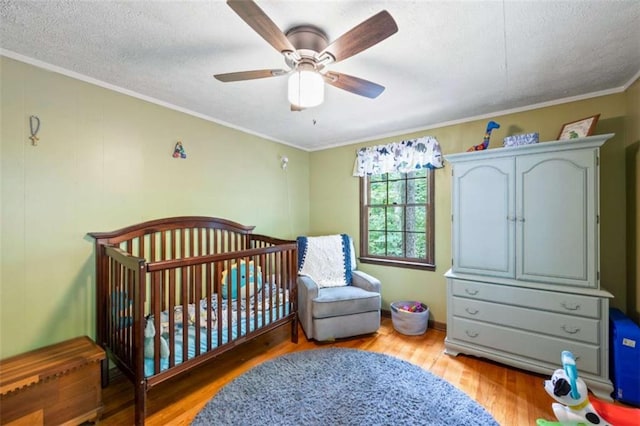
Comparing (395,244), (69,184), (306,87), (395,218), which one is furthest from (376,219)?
(69,184)

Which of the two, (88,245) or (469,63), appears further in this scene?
(88,245)

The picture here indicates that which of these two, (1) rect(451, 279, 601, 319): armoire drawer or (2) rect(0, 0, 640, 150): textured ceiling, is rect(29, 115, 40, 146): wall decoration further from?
(1) rect(451, 279, 601, 319): armoire drawer

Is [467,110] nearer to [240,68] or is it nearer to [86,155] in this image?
[240,68]

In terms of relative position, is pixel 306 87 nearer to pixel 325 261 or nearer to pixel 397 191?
pixel 325 261

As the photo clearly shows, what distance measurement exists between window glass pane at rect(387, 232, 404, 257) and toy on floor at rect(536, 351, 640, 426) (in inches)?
74.6

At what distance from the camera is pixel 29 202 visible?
5.67 feet

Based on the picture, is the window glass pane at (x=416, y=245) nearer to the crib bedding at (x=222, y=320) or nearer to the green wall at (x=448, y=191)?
the green wall at (x=448, y=191)

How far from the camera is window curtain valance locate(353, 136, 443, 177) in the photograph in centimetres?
295

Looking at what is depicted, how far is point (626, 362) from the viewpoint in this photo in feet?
5.78

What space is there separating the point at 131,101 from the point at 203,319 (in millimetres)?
1895

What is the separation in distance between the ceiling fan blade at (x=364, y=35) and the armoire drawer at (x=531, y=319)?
7.26 feet

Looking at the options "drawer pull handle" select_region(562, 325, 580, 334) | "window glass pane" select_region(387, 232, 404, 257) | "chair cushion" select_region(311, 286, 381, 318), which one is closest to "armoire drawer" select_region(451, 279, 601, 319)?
"drawer pull handle" select_region(562, 325, 580, 334)

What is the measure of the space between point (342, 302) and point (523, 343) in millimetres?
1496

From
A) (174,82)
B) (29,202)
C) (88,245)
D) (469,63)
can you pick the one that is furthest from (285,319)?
(469,63)
